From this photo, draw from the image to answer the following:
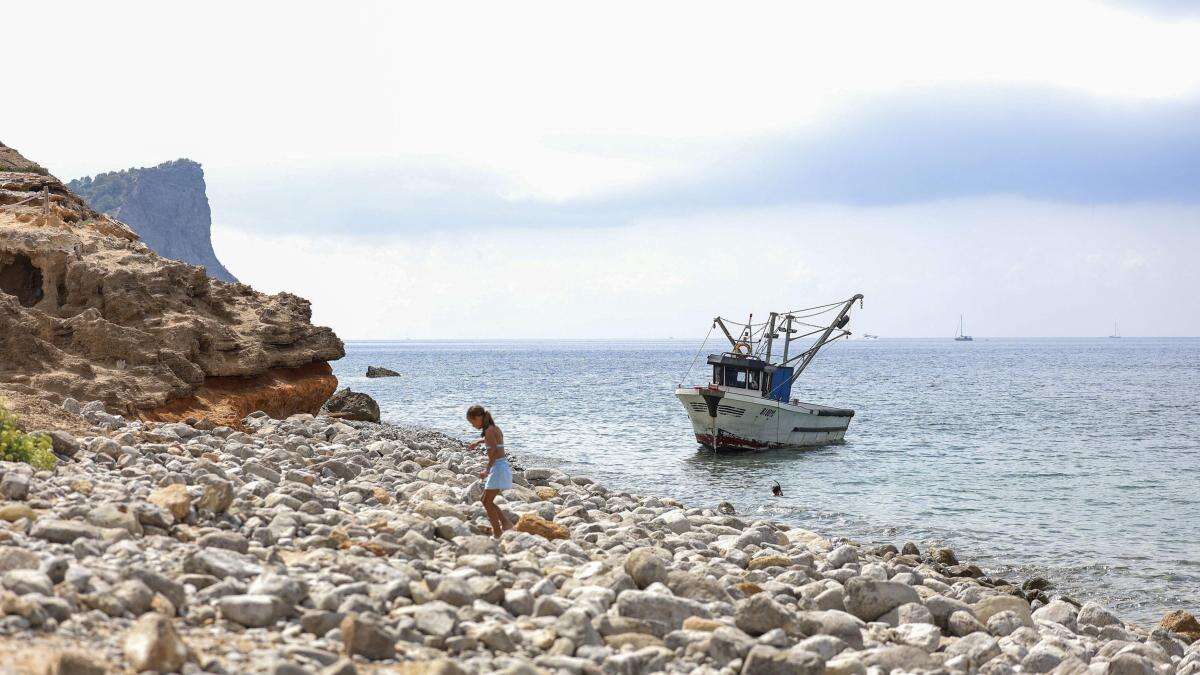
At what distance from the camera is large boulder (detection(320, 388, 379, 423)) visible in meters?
33.5

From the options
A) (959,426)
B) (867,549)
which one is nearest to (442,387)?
(959,426)

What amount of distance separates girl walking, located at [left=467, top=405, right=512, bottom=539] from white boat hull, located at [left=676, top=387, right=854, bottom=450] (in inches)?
995

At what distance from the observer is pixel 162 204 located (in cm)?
18588

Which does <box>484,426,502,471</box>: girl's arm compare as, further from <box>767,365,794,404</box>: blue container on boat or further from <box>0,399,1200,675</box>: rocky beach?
<box>767,365,794,404</box>: blue container on boat

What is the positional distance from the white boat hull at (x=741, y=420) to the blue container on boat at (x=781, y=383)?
70cm

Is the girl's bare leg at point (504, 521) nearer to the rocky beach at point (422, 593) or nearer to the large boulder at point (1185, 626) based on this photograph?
the rocky beach at point (422, 593)

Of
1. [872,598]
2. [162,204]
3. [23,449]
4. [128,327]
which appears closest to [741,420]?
[128,327]

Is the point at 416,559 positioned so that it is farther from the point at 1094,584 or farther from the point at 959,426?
the point at 959,426

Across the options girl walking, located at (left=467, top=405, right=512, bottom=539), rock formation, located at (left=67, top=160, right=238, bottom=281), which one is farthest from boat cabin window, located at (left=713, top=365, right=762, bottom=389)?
rock formation, located at (left=67, top=160, right=238, bottom=281)

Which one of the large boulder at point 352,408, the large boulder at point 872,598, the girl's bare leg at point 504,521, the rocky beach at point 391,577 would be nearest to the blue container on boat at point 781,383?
the large boulder at point 352,408

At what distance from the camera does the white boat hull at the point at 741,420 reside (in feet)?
118

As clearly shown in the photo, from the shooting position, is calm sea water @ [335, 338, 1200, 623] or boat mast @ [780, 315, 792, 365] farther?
boat mast @ [780, 315, 792, 365]

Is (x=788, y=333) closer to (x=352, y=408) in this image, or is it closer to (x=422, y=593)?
(x=352, y=408)

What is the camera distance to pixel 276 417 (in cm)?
2250
